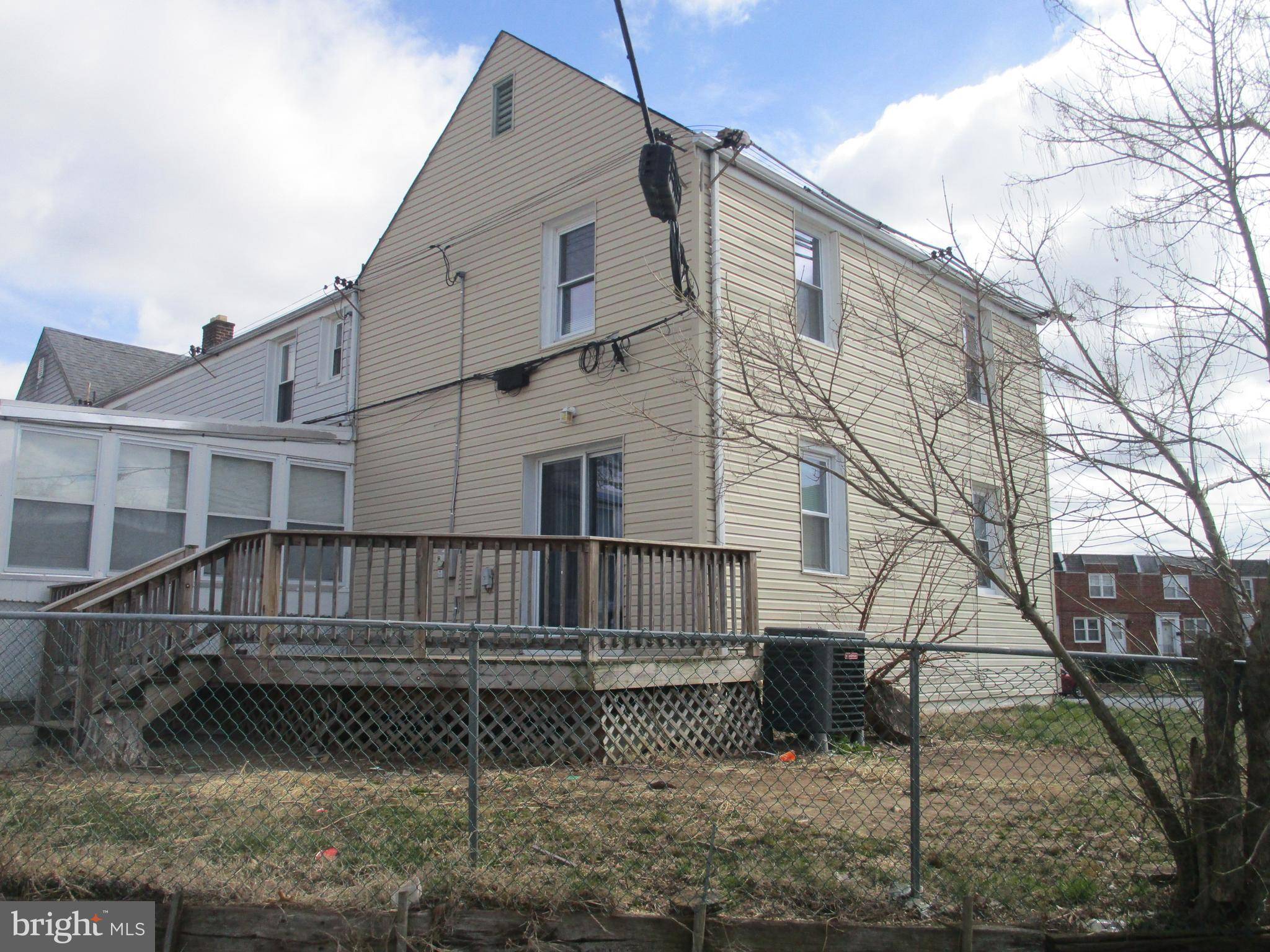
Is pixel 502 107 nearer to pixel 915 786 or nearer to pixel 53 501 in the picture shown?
pixel 53 501

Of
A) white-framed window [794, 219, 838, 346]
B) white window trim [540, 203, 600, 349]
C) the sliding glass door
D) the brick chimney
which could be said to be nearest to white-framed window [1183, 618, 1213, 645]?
the sliding glass door

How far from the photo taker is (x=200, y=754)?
25.1ft

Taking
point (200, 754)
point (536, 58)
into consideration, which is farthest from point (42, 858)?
point (536, 58)

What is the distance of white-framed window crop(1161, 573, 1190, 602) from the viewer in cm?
447

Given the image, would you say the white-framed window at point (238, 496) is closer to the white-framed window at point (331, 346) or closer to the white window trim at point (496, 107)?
the white-framed window at point (331, 346)

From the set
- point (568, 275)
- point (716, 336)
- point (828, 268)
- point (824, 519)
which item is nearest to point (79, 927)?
point (716, 336)

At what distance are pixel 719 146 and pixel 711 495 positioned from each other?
3.54 m

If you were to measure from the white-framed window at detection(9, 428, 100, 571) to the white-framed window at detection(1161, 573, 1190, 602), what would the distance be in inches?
411

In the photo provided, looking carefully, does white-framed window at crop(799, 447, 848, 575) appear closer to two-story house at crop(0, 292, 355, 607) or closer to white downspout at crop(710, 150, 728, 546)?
white downspout at crop(710, 150, 728, 546)

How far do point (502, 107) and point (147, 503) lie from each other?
657 cm

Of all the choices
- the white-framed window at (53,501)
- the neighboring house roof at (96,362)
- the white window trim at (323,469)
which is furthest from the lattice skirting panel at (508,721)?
the neighboring house roof at (96,362)

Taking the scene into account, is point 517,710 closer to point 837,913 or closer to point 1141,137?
point 837,913

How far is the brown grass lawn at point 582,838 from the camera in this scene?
13.6 ft

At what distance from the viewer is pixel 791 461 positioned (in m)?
10.4
